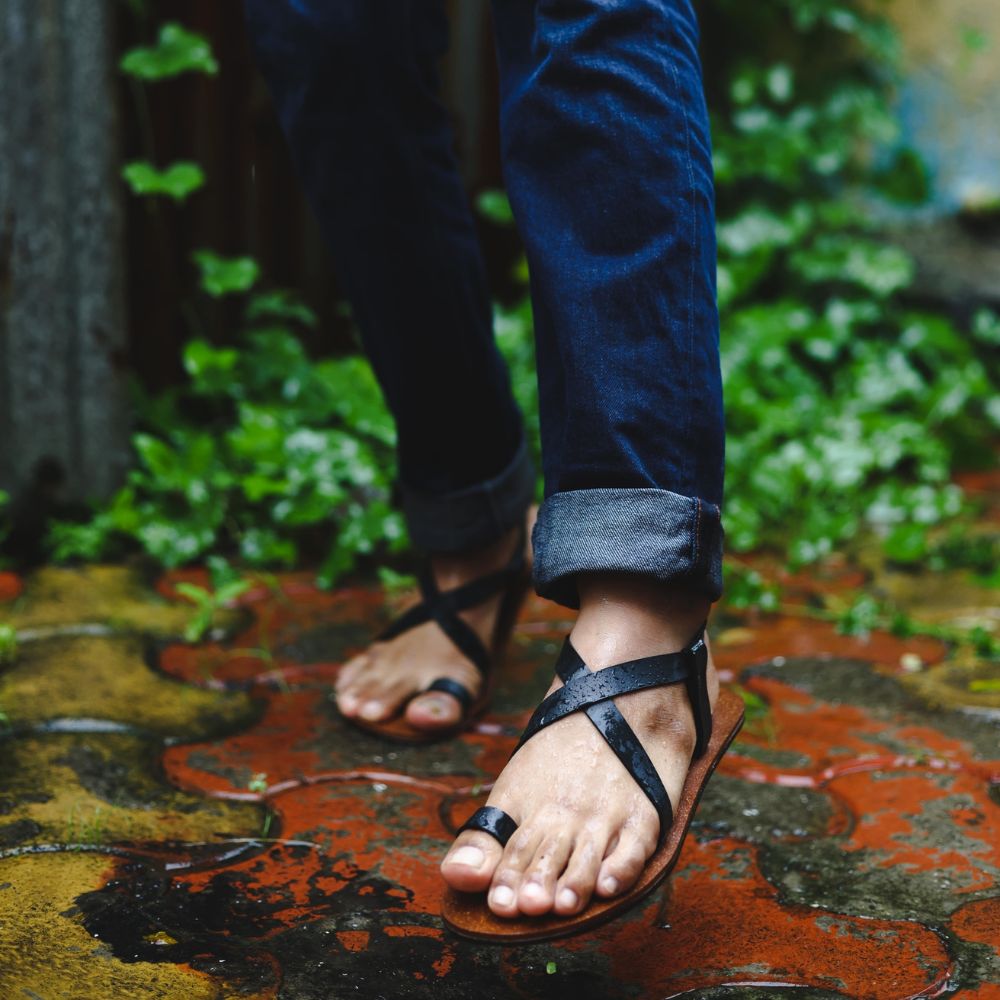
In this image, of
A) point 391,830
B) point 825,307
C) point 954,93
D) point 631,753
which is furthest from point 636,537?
point 954,93

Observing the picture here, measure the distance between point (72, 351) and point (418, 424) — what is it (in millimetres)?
938

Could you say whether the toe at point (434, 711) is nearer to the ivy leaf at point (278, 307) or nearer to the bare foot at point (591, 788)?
the bare foot at point (591, 788)

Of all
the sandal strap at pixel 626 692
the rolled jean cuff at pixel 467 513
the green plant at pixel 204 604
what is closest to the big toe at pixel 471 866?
the sandal strap at pixel 626 692

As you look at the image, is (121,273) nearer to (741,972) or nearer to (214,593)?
(214,593)

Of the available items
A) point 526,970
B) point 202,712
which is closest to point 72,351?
point 202,712

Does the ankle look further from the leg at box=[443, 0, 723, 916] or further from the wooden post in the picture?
the wooden post

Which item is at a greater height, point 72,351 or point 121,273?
point 121,273

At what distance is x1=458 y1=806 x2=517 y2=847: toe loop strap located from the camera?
3.22 feet

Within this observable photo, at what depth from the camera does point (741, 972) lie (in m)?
0.94

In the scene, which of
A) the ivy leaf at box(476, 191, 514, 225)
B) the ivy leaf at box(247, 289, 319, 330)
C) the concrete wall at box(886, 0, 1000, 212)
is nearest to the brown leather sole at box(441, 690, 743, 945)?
the ivy leaf at box(247, 289, 319, 330)

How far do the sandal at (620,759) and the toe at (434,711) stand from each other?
37 cm

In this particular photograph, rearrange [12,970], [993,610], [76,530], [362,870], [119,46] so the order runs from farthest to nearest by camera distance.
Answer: [119,46] < [76,530] < [993,610] < [362,870] < [12,970]

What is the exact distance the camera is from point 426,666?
4.86 feet

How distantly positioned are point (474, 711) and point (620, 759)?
0.48 metres
